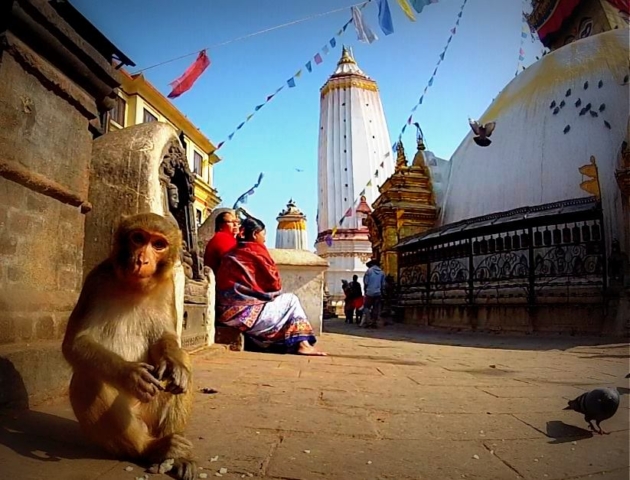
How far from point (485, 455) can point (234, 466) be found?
0.93 meters

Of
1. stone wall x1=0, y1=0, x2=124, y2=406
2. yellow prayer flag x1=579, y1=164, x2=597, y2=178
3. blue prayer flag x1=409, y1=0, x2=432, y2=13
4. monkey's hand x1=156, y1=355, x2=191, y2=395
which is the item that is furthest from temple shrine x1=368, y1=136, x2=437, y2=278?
monkey's hand x1=156, y1=355, x2=191, y2=395

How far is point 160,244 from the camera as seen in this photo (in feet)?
6.46

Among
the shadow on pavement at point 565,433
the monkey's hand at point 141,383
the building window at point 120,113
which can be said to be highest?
the building window at point 120,113

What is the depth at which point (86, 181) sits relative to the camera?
306cm

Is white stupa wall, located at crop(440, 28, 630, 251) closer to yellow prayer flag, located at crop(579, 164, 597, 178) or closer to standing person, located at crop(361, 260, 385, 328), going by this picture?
yellow prayer flag, located at crop(579, 164, 597, 178)

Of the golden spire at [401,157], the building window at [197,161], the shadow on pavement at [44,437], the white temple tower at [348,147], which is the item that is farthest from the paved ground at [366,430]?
the white temple tower at [348,147]

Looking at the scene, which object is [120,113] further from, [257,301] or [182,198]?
[182,198]

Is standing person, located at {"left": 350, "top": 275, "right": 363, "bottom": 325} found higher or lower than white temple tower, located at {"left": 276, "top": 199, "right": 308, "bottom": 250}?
lower

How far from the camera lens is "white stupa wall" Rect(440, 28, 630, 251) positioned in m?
10.7

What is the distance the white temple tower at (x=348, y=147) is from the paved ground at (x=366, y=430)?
23408mm

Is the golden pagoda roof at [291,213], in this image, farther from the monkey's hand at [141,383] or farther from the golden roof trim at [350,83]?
the monkey's hand at [141,383]

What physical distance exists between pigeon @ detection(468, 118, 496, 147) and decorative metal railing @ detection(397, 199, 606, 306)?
308 cm

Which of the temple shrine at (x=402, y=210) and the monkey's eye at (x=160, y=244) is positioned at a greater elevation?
the temple shrine at (x=402, y=210)

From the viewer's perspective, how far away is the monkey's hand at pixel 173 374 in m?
1.69
